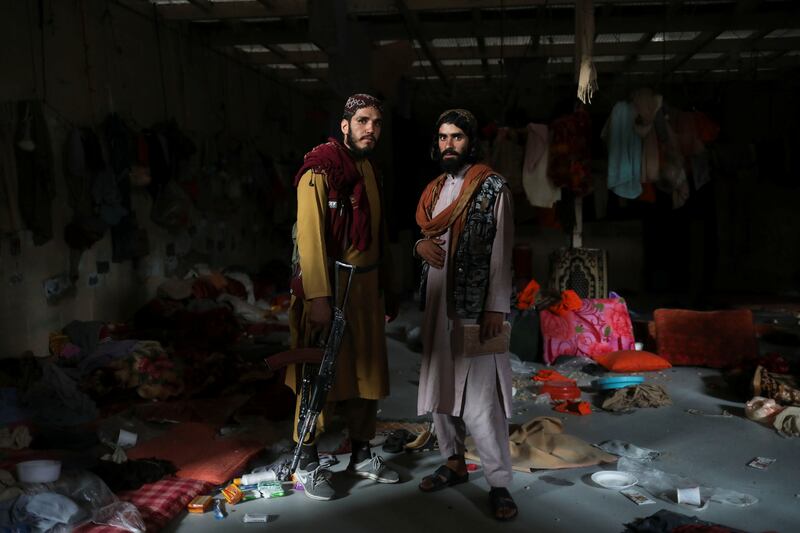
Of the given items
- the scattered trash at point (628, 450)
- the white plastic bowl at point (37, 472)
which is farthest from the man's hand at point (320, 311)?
the scattered trash at point (628, 450)

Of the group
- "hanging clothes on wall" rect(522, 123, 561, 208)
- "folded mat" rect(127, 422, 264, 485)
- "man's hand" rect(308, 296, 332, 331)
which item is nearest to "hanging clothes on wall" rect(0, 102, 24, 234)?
"folded mat" rect(127, 422, 264, 485)

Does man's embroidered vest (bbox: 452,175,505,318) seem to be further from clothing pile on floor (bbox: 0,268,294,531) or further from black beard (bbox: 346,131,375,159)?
clothing pile on floor (bbox: 0,268,294,531)

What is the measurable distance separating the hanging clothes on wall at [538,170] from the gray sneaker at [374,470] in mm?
3941

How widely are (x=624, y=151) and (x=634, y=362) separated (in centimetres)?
205

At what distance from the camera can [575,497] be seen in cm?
306

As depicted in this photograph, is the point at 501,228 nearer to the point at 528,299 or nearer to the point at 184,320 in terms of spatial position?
the point at 528,299

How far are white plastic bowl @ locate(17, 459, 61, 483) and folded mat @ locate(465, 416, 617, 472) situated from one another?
6.55 feet

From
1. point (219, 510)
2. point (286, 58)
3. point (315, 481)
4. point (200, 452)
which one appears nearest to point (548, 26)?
point (286, 58)

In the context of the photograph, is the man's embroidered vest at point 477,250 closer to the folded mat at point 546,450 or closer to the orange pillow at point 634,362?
the folded mat at point 546,450

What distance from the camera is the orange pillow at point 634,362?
5562 millimetres

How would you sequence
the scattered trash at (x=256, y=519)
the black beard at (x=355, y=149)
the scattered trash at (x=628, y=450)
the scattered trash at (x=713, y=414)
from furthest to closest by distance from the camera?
the scattered trash at (x=713, y=414)
the scattered trash at (x=628, y=450)
the black beard at (x=355, y=149)
the scattered trash at (x=256, y=519)

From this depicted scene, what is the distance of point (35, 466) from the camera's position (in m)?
2.99

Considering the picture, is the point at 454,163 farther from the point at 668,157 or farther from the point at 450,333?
the point at 668,157

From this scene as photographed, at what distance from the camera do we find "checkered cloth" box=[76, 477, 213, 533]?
111 inches
